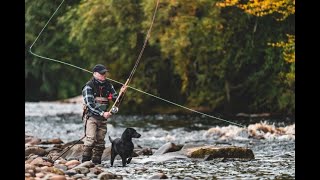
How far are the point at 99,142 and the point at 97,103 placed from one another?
591 mm

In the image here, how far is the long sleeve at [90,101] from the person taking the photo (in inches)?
354

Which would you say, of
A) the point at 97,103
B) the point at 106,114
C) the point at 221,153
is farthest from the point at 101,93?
the point at 221,153

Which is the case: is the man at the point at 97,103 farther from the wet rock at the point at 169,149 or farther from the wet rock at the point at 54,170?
the wet rock at the point at 169,149

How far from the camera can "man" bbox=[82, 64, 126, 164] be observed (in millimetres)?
9023

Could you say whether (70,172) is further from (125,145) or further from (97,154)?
(125,145)

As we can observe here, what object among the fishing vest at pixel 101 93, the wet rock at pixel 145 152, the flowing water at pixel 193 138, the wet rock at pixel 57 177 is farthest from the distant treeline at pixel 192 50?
the wet rock at pixel 57 177

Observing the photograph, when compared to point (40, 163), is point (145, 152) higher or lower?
lower

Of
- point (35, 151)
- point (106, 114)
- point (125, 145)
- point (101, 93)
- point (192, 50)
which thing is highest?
point (192, 50)

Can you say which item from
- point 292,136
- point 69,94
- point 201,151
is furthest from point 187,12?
point 69,94

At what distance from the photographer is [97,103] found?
9.14 meters

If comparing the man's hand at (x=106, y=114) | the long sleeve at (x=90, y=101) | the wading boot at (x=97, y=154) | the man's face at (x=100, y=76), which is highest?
the man's face at (x=100, y=76)

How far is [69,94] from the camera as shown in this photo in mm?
36719

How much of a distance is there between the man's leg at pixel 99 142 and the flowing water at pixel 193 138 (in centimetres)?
22
